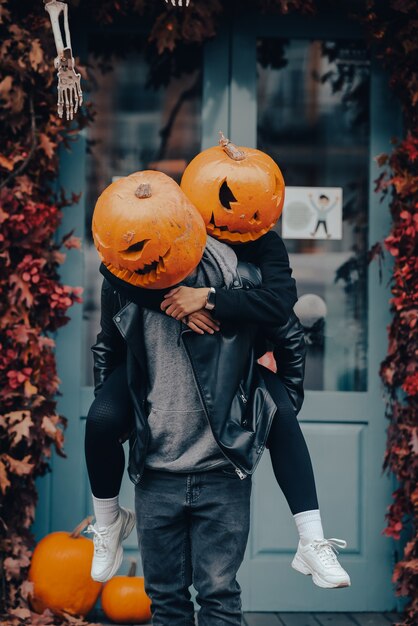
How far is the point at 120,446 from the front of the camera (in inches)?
119

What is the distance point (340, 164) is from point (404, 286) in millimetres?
853

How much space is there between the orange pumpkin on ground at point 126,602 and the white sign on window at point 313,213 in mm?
1991

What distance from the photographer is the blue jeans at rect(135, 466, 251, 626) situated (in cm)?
296

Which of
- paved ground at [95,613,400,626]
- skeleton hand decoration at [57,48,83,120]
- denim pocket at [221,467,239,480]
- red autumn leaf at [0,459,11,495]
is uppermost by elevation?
skeleton hand decoration at [57,48,83,120]

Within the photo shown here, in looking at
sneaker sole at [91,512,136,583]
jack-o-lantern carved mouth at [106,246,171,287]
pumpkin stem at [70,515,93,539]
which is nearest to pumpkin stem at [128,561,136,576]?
pumpkin stem at [70,515,93,539]

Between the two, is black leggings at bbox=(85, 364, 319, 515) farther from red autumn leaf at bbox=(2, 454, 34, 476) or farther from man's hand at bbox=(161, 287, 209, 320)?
red autumn leaf at bbox=(2, 454, 34, 476)

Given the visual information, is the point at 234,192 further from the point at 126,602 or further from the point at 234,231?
the point at 126,602

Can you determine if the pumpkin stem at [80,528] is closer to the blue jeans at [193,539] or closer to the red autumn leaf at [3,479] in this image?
the red autumn leaf at [3,479]

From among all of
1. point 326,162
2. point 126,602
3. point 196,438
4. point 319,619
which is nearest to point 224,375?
point 196,438

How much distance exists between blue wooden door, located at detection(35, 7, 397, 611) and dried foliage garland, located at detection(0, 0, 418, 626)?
197 millimetres

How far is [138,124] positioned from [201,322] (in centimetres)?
254

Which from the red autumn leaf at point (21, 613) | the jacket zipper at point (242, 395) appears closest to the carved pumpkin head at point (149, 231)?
the jacket zipper at point (242, 395)

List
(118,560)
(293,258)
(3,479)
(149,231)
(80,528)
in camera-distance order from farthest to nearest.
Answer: (293,258)
(80,528)
(3,479)
(118,560)
(149,231)

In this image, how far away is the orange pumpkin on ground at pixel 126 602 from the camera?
461cm
